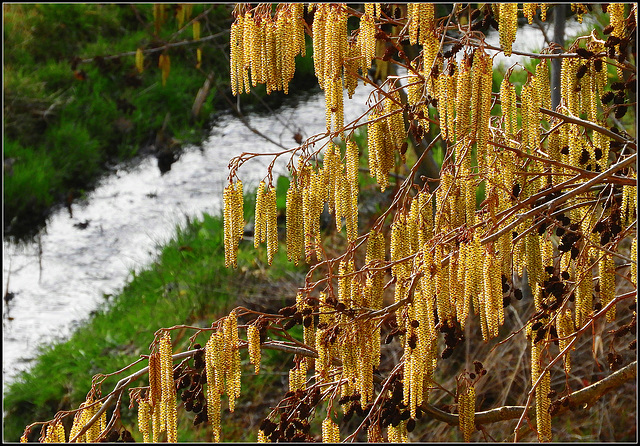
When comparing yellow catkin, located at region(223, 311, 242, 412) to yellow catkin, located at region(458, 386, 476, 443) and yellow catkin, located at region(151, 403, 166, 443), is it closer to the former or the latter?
yellow catkin, located at region(151, 403, 166, 443)

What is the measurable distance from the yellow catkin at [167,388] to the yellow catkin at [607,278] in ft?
4.73

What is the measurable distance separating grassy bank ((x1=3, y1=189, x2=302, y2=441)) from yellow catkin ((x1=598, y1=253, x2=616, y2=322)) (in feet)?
11.8

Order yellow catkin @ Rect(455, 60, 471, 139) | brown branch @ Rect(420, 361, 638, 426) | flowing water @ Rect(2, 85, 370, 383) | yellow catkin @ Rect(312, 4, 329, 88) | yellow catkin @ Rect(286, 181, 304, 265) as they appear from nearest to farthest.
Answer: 1. yellow catkin @ Rect(455, 60, 471, 139)
2. yellow catkin @ Rect(312, 4, 329, 88)
3. yellow catkin @ Rect(286, 181, 304, 265)
4. brown branch @ Rect(420, 361, 638, 426)
5. flowing water @ Rect(2, 85, 370, 383)

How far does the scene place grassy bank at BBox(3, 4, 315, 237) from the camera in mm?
8953

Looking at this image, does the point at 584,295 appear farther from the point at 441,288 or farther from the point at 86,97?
the point at 86,97

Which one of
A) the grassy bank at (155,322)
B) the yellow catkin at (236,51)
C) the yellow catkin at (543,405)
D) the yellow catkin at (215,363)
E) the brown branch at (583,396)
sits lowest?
the grassy bank at (155,322)

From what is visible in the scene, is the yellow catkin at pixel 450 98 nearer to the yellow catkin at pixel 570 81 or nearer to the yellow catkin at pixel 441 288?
the yellow catkin at pixel 441 288

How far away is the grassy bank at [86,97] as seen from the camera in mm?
8953

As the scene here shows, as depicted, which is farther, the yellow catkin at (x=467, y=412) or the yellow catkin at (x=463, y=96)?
the yellow catkin at (x=467, y=412)

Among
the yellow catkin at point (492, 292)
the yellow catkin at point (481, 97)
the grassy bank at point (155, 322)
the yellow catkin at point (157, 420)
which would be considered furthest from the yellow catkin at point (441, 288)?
the grassy bank at point (155, 322)

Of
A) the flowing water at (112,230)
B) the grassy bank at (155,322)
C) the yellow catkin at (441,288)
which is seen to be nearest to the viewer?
the yellow catkin at (441,288)

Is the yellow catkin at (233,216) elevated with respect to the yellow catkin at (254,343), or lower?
elevated

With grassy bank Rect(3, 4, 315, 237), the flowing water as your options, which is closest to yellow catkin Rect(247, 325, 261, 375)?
the flowing water

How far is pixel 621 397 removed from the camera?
17.5 ft
